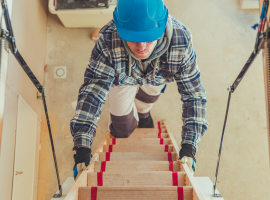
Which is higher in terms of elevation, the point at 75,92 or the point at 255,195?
the point at 75,92

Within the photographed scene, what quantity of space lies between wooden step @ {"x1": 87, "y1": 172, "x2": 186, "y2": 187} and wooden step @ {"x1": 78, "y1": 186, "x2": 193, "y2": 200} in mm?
196

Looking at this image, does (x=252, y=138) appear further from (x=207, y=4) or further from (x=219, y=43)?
(x=207, y=4)

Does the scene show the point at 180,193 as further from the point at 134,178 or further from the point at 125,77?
the point at 125,77

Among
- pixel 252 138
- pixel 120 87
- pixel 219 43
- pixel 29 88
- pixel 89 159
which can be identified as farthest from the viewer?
pixel 219 43

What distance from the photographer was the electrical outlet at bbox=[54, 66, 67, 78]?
3328 millimetres

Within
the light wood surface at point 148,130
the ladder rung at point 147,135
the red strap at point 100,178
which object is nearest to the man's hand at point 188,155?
the red strap at point 100,178

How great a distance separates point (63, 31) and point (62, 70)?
57cm

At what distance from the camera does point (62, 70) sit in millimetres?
3340

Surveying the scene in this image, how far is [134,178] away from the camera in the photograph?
145cm

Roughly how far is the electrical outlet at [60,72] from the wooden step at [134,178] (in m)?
2.17

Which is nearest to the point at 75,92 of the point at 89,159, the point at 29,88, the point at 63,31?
the point at 29,88

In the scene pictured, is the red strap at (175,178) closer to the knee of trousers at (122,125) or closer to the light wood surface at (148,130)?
the knee of trousers at (122,125)

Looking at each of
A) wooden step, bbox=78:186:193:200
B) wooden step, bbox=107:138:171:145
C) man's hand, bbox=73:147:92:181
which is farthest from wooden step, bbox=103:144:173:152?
wooden step, bbox=78:186:193:200

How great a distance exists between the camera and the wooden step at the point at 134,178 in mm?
1443
